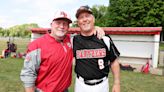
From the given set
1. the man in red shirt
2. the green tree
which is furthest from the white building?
the green tree

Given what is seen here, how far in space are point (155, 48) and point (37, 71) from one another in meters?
10.7

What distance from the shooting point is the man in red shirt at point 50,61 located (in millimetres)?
2545

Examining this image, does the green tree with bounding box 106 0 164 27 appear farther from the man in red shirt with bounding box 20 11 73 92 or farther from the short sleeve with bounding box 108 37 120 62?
the man in red shirt with bounding box 20 11 73 92

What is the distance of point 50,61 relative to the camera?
8.41 ft

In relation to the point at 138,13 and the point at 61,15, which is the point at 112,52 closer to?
the point at 61,15

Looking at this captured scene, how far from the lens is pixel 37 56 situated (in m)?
2.53

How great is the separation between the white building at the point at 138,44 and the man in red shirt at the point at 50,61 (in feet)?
33.4

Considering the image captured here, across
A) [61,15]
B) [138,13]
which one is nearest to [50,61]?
[61,15]

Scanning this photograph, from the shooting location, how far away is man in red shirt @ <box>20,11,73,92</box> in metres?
2.54

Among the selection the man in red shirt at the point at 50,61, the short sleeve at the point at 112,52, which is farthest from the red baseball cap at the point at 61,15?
the short sleeve at the point at 112,52

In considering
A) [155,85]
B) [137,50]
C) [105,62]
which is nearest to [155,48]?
[137,50]

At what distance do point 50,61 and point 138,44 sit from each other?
11225mm

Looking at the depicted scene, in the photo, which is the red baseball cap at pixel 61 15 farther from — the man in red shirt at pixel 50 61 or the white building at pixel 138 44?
the white building at pixel 138 44

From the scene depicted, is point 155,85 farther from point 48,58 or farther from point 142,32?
point 48,58
